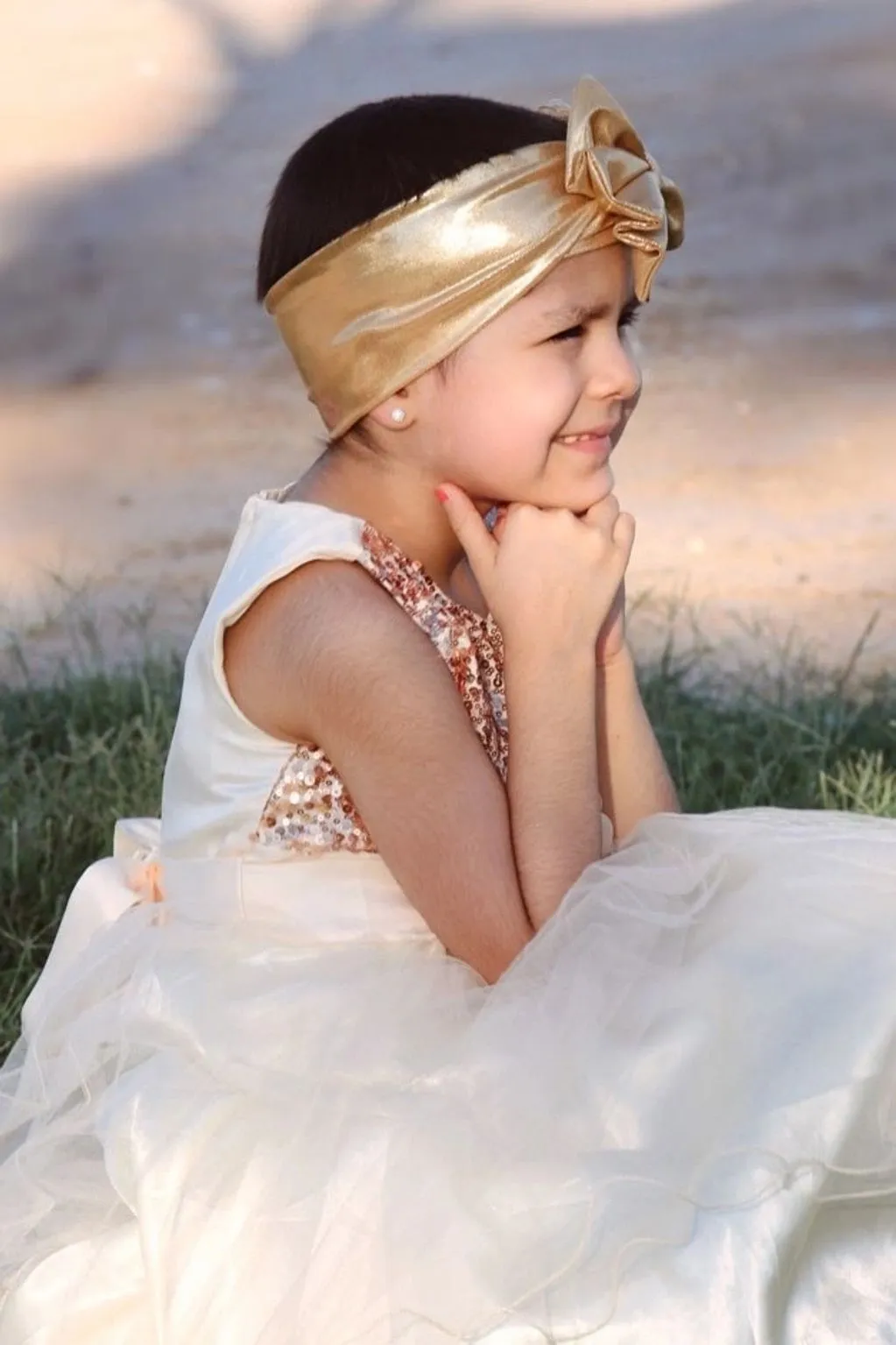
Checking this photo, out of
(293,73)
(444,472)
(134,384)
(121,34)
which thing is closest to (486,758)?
(444,472)

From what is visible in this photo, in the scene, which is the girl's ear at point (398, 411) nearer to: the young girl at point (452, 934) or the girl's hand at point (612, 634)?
the young girl at point (452, 934)

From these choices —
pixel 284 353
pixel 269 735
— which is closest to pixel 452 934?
pixel 269 735

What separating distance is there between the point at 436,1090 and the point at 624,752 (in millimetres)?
608

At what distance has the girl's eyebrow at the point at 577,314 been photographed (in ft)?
6.79

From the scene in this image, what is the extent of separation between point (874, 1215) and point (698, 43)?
772 centimetres

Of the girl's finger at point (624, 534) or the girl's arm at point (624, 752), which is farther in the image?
the girl's arm at point (624, 752)

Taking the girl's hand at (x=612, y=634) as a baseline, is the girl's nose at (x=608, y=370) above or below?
above

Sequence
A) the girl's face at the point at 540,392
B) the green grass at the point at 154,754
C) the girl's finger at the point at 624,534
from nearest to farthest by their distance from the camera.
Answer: the girl's face at the point at 540,392, the girl's finger at the point at 624,534, the green grass at the point at 154,754

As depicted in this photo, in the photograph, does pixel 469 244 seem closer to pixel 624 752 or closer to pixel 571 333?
pixel 571 333

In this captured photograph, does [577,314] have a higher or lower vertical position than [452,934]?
higher

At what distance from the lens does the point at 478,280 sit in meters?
2.04

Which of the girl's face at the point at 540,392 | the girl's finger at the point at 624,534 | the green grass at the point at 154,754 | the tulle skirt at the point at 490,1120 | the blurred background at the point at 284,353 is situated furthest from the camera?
the blurred background at the point at 284,353

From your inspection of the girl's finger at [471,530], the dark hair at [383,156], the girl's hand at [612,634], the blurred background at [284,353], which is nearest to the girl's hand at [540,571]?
the girl's finger at [471,530]

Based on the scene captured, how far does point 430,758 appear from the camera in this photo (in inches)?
76.9
